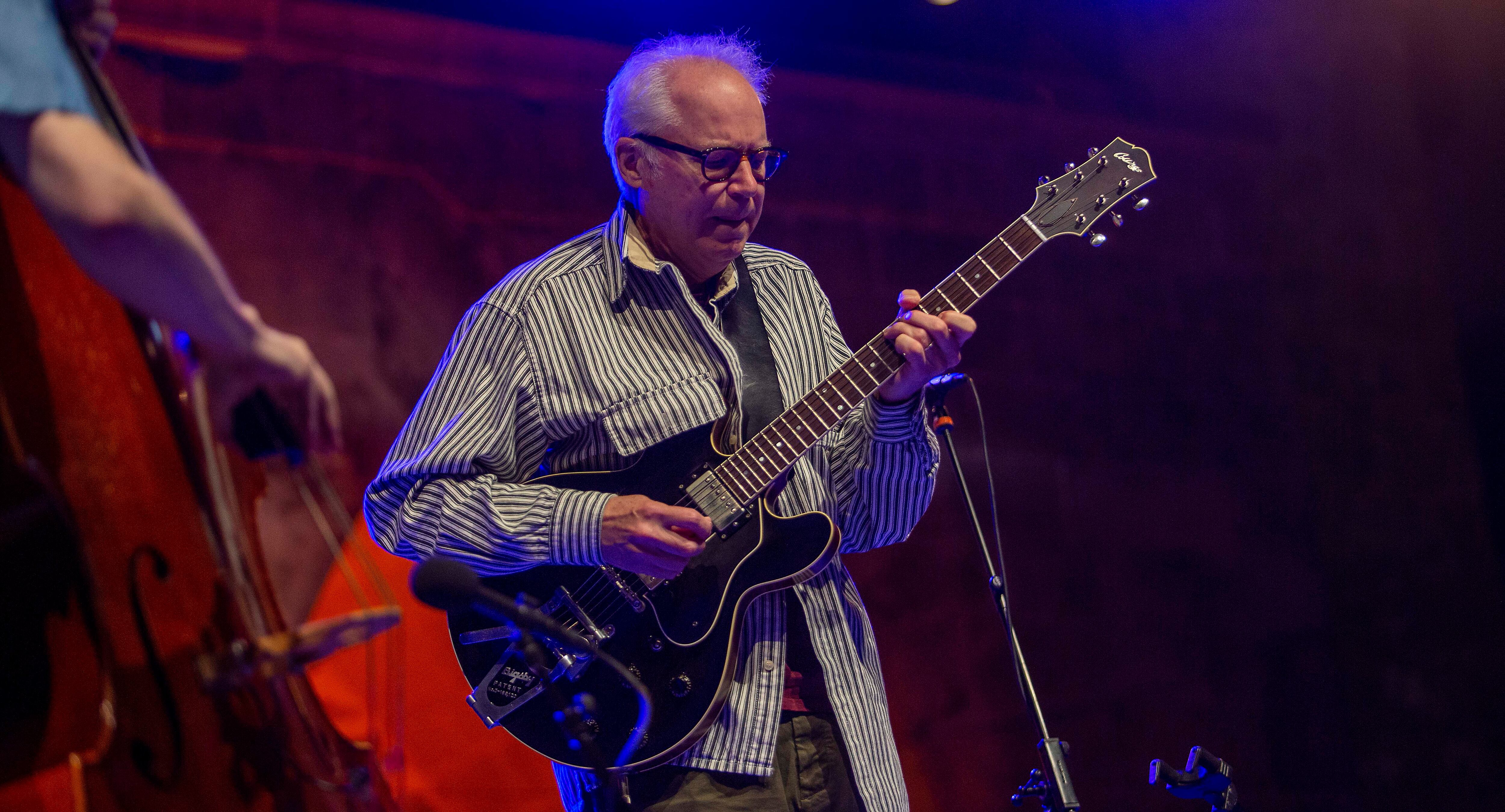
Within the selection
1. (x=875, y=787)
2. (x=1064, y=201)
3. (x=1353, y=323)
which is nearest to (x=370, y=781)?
(x=875, y=787)

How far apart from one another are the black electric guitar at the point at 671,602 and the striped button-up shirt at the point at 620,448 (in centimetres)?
7

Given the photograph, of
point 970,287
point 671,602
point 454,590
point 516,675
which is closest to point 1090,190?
point 970,287

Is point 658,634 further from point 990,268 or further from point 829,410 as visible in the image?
point 990,268

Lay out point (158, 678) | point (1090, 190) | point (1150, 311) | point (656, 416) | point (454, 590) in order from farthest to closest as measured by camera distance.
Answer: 1. point (1150, 311)
2. point (1090, 190)
3. point (656, 416)
4. point (454, 590)
5. point (158, 678)

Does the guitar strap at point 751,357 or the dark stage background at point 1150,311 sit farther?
the dark stage background at point 1150,311

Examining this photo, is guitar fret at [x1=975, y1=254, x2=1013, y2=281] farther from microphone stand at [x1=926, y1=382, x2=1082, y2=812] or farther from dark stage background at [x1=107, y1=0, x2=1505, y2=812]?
dark stage background at [x1=107, y1=0, x2=1505, y2=812]

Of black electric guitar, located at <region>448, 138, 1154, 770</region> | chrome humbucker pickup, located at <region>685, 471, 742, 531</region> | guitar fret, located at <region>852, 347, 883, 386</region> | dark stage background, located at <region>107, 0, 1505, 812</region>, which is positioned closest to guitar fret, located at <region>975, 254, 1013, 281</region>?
guitar fret, located at <region>852, 347, 883, 386</region>

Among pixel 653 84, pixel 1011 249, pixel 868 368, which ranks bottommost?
pixel 868 368

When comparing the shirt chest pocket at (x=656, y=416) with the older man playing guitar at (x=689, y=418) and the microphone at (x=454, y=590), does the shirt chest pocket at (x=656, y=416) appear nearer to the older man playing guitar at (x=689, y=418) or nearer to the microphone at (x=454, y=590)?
the older man playing guitar at (x=689, y=418)

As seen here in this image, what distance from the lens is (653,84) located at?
260cm

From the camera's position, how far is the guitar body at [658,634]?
1991mm

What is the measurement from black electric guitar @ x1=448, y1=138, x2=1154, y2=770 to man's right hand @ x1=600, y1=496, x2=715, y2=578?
8cm

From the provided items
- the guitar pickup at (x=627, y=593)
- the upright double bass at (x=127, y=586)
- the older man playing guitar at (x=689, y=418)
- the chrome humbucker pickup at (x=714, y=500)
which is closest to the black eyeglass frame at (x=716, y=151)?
the older man playing guitar at (x=689, y=418)

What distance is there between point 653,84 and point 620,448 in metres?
0.94
